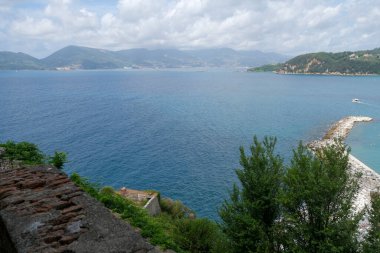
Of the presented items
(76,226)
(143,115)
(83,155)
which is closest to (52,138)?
(83,155)

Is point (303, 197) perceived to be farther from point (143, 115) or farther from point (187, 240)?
point (143, 115)

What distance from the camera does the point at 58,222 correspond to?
879 cm

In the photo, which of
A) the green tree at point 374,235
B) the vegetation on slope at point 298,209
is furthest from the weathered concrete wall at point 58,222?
the green tree at point 374,235

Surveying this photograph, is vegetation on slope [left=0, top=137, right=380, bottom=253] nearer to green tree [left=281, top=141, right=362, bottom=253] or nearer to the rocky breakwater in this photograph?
A: green tree [left=281, top=141, right=362, bottom=253]

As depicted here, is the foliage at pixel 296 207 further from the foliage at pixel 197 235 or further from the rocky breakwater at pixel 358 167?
the rocky breakwater at pixel 358 167

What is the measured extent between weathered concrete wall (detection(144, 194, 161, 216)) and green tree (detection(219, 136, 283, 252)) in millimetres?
14454

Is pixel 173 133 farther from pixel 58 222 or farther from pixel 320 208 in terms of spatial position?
pixel 58 222

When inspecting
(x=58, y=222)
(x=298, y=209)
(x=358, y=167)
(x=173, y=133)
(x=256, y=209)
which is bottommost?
(x=358, y=167)

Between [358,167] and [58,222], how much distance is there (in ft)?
248

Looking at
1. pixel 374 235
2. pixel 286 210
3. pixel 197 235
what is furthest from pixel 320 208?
pixel 197 235

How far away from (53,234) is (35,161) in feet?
50.0

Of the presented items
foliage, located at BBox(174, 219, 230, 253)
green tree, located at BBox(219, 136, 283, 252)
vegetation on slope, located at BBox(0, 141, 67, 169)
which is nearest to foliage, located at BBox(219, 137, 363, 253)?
green tree, located at BBox(219, 136, 283, 252)

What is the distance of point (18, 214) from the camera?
922 cm

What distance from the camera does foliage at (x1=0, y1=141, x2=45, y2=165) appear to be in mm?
21328
